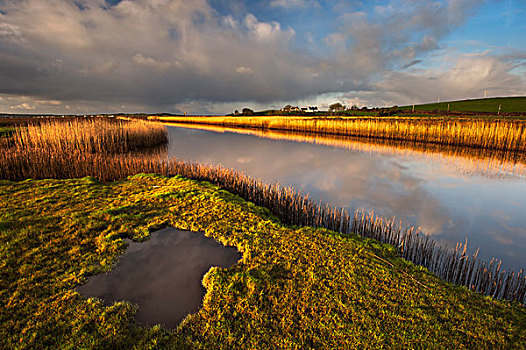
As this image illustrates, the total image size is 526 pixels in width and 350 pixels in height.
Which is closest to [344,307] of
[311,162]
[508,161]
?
[311,162]

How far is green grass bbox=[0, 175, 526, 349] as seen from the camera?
303 centimetres

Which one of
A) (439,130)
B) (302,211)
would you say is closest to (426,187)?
(302,211)

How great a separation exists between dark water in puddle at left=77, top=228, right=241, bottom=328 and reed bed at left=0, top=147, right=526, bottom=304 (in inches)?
126

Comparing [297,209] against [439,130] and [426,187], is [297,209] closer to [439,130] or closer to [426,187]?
[426,187]

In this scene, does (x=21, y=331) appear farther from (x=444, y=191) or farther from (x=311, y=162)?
(x=311, y=162)

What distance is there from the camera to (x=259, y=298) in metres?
3.68

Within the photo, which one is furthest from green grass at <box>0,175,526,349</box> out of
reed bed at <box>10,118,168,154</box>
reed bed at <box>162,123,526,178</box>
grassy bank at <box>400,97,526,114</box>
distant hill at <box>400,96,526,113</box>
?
distant hill at <box>400,96,526,113</box>

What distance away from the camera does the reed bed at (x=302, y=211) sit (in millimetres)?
4943

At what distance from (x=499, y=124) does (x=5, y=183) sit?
3158cm

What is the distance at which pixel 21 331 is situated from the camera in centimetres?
301

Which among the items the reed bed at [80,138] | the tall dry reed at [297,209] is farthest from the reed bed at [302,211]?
the reed bed at [80,138]

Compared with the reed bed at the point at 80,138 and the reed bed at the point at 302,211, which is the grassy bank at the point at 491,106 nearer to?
the reed bed at the point at 80,138

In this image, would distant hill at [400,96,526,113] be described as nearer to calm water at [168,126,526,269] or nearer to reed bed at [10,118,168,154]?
calm water at [168,126,526,269]

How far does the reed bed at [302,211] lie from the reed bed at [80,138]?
11.2 ft
